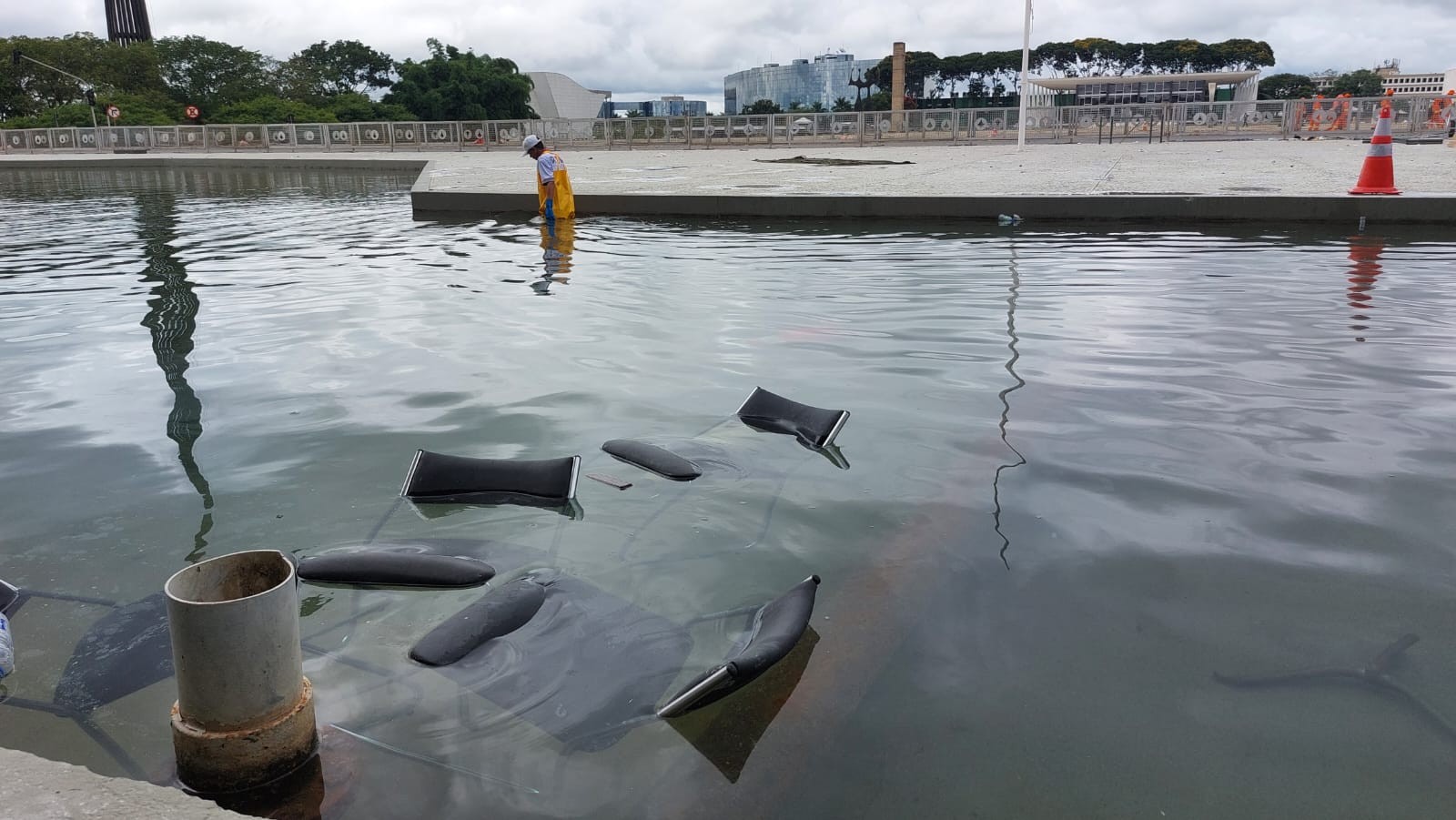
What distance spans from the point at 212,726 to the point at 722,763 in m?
1.19

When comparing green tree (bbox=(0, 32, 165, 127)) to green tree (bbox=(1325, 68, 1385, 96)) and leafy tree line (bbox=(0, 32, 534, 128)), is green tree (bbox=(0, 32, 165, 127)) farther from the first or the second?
green tree (bbox=(1325, 68, 1385, 96))

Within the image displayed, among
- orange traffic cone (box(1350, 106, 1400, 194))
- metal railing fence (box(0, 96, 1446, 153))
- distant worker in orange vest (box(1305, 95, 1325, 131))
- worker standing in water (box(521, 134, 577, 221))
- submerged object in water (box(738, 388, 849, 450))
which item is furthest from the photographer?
metal railing fence (box(0, 96, 1446, 153))

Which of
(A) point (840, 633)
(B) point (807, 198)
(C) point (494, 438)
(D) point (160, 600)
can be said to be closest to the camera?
(A) point (840, 633)

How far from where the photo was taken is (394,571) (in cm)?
364

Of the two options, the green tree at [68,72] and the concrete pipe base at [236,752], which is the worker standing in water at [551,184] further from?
the green tree at [68,72]

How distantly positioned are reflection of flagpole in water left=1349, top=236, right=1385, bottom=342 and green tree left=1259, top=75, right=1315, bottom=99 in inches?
4737

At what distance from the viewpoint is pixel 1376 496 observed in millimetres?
4230

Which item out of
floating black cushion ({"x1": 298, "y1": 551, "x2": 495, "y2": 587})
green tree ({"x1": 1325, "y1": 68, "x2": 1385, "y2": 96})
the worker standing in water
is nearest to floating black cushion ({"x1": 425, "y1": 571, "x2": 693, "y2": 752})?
floating black cushion ({"x1": 298, "y1": 551, "x2": 495, "y2": 587})

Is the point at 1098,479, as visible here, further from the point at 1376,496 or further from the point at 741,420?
the point at 741,420

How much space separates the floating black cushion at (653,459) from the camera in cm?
470

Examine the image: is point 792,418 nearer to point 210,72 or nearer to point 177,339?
point 177,339

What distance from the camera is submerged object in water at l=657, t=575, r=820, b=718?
2.77m

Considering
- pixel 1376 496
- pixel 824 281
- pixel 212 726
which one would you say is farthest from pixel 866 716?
pixel 824 281

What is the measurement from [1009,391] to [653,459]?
2179 millimetres
